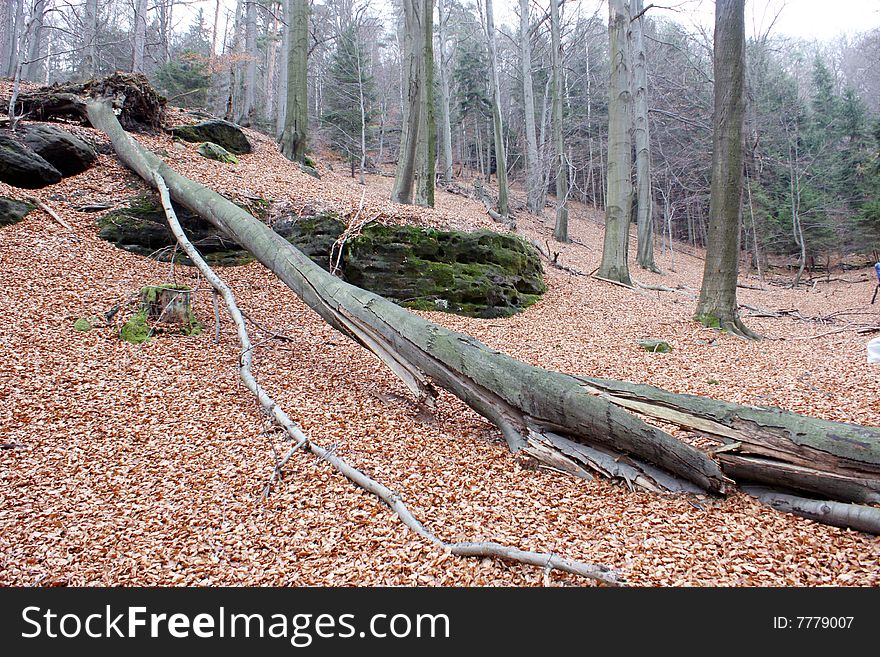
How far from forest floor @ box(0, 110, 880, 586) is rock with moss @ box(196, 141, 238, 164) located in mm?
4095

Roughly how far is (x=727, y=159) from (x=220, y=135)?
38.5 ft

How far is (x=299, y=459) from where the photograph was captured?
3832 millimetres

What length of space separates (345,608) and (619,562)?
150cm

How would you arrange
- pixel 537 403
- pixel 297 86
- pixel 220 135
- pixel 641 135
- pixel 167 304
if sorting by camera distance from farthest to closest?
1. pixel 641 135
2. pixel 297 86
3. pixel 220 135
4. pixel 167 304
5. pixel 537 403

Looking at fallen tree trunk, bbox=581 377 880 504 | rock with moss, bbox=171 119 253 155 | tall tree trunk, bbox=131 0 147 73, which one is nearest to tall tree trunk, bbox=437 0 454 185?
tall tree trunk, bbox=131 0 147 73

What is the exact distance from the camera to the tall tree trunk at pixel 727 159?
7.77 meters

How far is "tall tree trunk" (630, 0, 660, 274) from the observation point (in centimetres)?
1431

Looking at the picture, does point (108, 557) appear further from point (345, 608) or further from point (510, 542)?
point (510, 542)

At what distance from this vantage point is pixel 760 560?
2777 millimetres

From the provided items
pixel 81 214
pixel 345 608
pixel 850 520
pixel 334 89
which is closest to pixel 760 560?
pixel 850 520

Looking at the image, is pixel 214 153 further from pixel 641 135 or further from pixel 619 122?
pixel 641 135

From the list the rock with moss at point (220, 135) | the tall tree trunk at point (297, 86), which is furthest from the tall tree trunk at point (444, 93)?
the rock with moss at point (220, 135)

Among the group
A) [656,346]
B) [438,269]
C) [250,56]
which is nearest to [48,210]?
[438,269]

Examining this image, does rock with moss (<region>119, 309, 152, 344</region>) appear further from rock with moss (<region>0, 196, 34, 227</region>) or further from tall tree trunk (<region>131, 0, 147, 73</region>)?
tall tree trunk (<region>131, 0, 147, 73</region>)
